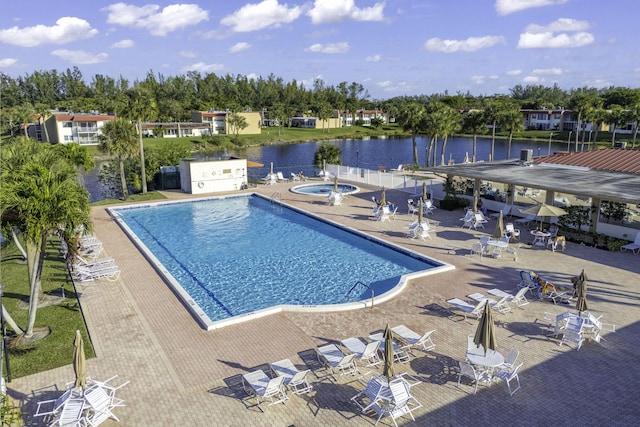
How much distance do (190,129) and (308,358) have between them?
297 ft

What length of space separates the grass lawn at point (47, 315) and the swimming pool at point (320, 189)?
17243mm

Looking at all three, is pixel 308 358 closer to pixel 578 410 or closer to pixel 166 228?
pixel 578 410

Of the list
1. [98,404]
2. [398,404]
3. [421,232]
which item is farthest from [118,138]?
[398,404]

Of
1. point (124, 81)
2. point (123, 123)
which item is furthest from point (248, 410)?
point (124, 81)

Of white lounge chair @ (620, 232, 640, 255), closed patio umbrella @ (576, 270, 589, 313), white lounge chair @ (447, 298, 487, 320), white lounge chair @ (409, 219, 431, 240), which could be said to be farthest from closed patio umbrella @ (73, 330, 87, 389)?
white lounge chair @ (620, 232, 640, 255)

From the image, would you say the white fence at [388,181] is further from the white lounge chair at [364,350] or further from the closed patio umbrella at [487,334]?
the closed patio umbrella at [487,334]

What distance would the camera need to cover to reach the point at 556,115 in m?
107

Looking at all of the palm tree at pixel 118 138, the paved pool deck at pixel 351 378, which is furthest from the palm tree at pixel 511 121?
the palm tree at pixel 118 138

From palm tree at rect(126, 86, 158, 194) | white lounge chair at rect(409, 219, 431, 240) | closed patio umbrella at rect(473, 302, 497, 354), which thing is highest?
palm tree at rect(126, 86, 158, 194)

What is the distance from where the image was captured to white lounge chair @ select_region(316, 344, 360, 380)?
10.2 metres

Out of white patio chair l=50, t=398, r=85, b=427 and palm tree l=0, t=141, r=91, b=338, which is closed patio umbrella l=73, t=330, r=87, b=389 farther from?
palm tree l=0, t=141, r=91, b=338

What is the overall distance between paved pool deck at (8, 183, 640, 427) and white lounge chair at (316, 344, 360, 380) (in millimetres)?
219

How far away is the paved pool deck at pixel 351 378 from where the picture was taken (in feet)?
29.6

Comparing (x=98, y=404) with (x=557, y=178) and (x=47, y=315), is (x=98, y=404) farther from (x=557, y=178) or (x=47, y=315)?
(x=557, y=178)
